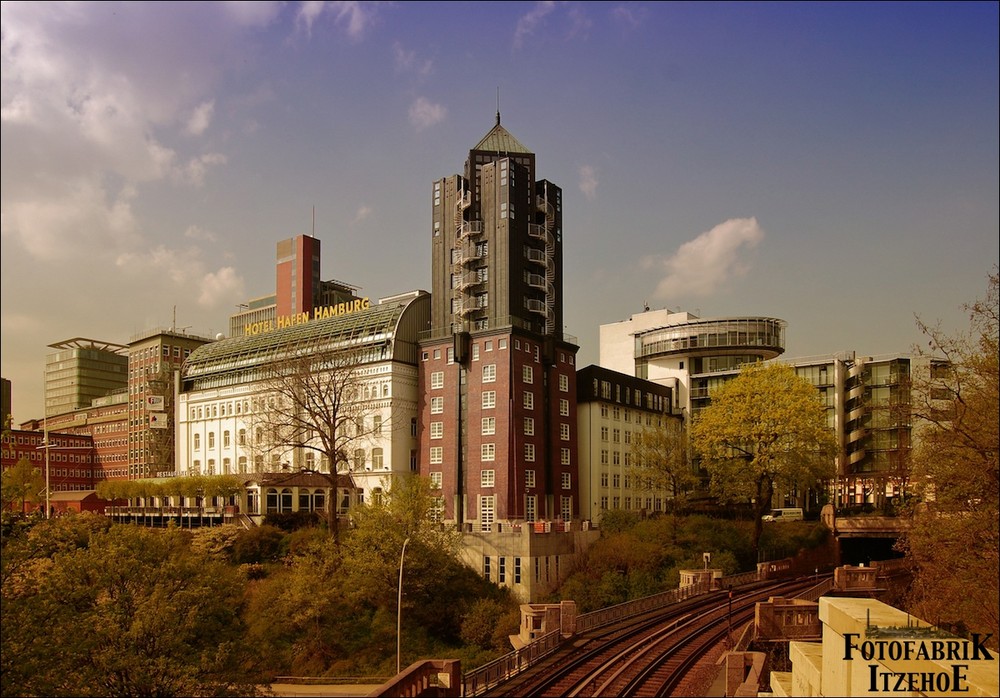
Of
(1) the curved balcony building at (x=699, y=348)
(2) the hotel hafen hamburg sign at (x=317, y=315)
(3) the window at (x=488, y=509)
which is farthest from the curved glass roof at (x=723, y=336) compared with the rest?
(3) the window at (x=488, y=509)

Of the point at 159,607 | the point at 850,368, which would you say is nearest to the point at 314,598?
the point at 159,607

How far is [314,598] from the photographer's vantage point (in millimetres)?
54656

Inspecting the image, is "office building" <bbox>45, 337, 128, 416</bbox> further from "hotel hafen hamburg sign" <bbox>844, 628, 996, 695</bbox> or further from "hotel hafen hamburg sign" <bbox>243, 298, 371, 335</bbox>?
"hotel hafen hamburg sign" <bbox>844, 628, 996, 695</bbox>

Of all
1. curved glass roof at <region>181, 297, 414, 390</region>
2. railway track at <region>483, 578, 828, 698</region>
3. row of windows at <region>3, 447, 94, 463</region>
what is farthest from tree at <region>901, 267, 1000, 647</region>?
row of windows at <region>3, 447, 94, 463</region>

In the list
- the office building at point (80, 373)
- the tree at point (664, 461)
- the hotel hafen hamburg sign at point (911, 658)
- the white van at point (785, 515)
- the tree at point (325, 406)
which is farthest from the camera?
the office building at point (80, 373)

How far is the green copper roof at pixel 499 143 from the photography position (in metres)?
82.5

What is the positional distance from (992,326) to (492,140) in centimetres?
6207

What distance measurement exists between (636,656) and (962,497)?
16.2 metres

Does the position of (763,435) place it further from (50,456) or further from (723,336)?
(50,456)

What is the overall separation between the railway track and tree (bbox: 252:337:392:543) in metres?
25.9

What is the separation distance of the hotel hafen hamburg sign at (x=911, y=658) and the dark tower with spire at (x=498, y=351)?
191ft

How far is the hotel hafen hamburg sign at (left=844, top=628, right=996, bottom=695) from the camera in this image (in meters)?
10.8

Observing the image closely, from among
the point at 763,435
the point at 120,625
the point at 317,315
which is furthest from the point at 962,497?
the point at 317,315

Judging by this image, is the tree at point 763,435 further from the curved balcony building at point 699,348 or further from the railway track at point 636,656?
the curved balcony building at point 699,348
